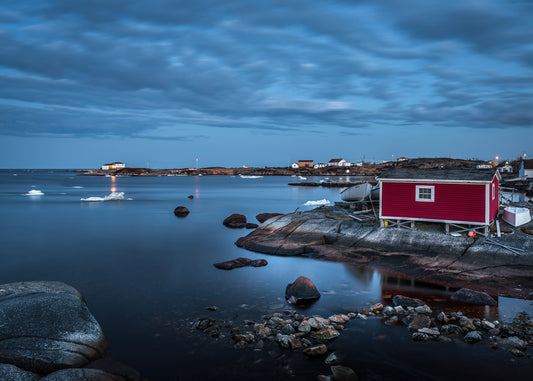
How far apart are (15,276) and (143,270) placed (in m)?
5.74

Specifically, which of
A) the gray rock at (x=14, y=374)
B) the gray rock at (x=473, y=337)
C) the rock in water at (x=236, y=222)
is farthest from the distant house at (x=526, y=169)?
the gray rock at (x=14, y=374)

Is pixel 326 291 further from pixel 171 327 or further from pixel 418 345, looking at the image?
pixel 171 327

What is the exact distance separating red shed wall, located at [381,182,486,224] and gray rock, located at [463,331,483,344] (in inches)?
407

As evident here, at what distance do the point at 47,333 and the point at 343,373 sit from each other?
265 inches

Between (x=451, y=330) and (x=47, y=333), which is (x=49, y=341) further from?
(x=451, y=330)

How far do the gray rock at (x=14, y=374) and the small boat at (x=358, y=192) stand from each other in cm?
2694

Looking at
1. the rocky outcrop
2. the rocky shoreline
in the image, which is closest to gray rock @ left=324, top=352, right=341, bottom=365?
the rocky shoreline

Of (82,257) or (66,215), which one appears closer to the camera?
(82,257)

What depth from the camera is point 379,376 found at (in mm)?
8789

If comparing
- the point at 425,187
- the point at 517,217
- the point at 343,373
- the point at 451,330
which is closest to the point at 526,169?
the point at 517,217

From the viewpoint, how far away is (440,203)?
19.8 m

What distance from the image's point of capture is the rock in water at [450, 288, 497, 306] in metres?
12.7

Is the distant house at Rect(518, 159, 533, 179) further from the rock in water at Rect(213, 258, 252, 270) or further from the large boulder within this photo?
the large boulder

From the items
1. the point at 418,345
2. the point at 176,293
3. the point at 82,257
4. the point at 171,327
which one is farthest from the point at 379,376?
the point at 82,257
